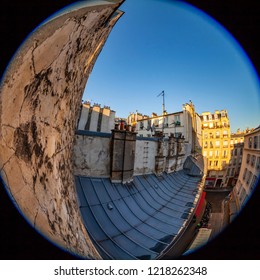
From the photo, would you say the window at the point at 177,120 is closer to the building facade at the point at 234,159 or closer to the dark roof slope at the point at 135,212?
the building facade at the point at 234,159

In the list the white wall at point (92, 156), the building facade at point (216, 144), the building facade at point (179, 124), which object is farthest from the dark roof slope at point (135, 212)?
the building facade at point (179, 124)

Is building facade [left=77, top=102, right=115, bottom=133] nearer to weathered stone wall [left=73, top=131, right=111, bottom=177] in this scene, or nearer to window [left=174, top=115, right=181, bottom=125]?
weathered stone wall [left=73, top=131, right=111, bottom=177]

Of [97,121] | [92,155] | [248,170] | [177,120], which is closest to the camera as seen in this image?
[248,170]

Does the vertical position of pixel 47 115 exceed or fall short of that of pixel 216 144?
it exceeds it

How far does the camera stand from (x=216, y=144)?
136cm

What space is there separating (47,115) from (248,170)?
191 centimetres

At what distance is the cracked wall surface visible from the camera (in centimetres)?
76

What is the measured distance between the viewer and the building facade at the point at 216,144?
1.30 meters

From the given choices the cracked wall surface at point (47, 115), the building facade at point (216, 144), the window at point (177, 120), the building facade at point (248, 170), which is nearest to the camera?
the cracked wall surface at point (47, 115)

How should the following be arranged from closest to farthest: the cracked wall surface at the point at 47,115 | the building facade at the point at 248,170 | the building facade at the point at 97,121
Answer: the cracked wall surface at the point at 47,115 < the building facade at the point at 248,170 < the building facade at the point at 97,121

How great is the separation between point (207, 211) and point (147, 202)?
966 mm

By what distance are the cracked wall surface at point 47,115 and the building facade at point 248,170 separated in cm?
166

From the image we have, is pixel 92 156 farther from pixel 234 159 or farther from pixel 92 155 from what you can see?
pixel 234 159

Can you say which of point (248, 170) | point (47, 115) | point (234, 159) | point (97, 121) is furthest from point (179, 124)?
point (47, 115)
